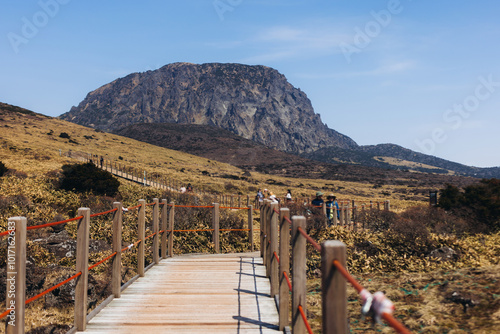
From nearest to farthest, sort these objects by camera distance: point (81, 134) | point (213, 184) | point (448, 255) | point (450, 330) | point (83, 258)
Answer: point (83, 258), point (450, 330), point (448, 255), point (213, 184), point (81, 134)

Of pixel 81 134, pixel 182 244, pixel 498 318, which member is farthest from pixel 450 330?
pixel 81 134

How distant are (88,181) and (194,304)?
1672 centimetres

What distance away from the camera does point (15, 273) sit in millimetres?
3508

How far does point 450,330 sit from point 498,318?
0.78 m

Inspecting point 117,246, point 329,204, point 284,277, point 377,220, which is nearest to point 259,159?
point 329,204

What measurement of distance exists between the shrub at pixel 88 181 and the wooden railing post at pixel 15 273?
18334 millimetres

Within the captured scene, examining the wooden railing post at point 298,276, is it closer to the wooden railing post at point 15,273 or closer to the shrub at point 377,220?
the wooden railing post at point 15,273

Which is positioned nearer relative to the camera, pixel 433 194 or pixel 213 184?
pixel 433 194

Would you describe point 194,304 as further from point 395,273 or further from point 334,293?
point 395,273

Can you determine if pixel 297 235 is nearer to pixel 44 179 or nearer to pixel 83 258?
pixel 83 258

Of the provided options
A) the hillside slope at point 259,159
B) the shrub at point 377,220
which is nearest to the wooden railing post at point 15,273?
the shrub at point 377,220

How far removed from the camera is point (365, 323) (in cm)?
686

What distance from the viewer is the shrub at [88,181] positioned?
2106 centimetres

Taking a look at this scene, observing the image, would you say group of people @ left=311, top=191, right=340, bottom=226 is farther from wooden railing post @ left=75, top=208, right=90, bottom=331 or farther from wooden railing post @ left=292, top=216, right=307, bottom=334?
wooden railing post @ left=292, top=216, right=307, bottom=334
